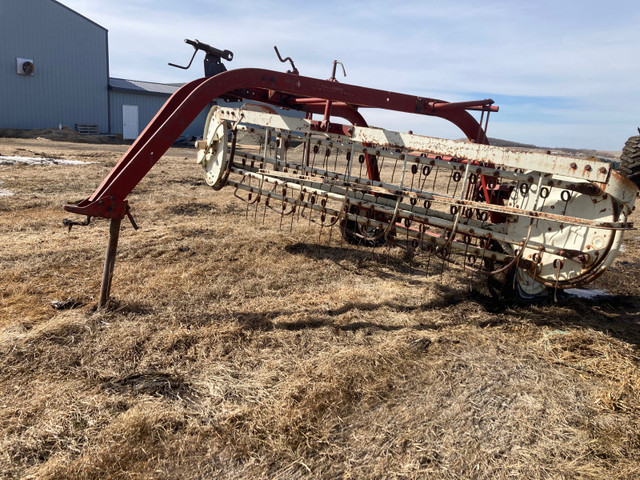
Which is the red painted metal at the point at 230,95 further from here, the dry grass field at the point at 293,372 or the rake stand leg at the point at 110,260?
the dry grass field at the point at 293,372

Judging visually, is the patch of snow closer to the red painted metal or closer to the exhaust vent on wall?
the red painted metal

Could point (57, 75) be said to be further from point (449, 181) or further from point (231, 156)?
point (449, 181)

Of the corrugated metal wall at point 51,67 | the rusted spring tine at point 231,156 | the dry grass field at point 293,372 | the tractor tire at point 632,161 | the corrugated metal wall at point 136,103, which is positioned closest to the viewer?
the dry grass field at point 293,372

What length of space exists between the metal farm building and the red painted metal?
21.1 metres

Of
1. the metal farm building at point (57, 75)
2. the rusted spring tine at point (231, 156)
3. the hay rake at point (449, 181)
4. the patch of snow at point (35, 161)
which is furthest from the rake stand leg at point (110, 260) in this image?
the metal farm building at point (57, 75)

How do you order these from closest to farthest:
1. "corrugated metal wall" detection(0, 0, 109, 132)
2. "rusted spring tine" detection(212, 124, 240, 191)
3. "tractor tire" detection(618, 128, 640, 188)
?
1. "rusted spring tine" detection(212, 124, 240, 191)
2. "tractor tire" detection(618, 128, 640, 188)
3. "corrugated metal wall" detection(0, 0, 109, 132)

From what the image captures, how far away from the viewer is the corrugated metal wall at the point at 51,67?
795 inches

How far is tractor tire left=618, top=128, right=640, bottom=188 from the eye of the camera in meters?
9.02

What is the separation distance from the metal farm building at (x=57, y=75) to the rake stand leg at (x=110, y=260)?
2199cm

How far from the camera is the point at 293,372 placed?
3031mm

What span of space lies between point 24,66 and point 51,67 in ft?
3.97

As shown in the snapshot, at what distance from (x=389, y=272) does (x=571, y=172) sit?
2.61m

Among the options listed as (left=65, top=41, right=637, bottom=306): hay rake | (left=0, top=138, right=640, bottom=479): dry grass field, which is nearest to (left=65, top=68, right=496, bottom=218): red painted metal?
(left=65, top=41, right=637, bottom=306): hay rake

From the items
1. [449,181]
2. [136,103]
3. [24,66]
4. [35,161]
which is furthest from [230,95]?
[136,103]
